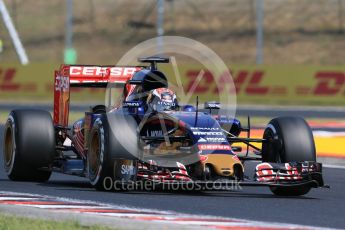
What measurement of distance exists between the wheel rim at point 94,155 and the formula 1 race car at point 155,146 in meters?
0.01

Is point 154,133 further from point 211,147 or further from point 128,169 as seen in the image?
point 211,147

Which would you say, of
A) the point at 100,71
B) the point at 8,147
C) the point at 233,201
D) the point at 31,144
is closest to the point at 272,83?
the point at 100,71

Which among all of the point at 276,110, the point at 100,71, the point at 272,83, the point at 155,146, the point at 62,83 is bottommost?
the point at 155,146

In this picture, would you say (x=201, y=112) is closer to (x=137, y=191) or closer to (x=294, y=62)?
(x=137, y=191)

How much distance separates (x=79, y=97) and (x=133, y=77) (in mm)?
30044

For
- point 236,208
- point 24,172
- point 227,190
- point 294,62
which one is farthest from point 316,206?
point 294,62

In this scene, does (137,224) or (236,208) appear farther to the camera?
(236,208)

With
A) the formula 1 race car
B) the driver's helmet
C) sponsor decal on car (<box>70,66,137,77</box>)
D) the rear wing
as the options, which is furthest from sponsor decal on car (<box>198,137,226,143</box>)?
sponsor decal on car (<box>70,66,137,77</box>)

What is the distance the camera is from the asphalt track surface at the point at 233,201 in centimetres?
1052

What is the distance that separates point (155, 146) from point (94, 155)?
0.79m

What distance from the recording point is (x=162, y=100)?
13.5m

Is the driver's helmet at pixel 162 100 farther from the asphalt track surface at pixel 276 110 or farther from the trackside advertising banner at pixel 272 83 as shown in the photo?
the trackside advertising banner at pixel 272 83

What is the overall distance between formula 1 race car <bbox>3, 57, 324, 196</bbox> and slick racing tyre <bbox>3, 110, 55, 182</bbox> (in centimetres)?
1

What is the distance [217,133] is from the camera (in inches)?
495
